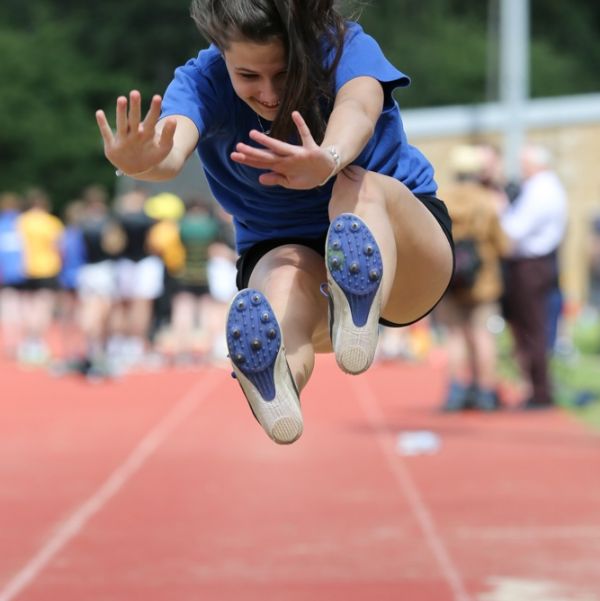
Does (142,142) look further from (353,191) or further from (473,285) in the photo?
(473,285)

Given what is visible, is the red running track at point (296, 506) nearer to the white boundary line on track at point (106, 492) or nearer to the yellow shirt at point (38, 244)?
the white boundary line on track at point (106, 492)

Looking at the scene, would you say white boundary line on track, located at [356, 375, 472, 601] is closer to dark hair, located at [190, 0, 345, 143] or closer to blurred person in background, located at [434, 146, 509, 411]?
blurred person in background, located at [434, 146, 509, 411]

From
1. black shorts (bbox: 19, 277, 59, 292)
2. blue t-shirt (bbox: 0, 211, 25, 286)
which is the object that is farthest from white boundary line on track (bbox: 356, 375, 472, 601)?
blue t-shirt (bbox: 0, 211, 25, 286)

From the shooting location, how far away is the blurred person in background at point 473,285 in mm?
9992

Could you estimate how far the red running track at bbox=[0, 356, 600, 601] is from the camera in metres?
5.85

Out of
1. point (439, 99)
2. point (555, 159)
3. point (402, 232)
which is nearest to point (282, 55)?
point (402, 232)

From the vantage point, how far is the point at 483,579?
5.86 m

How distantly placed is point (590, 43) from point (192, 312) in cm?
3166

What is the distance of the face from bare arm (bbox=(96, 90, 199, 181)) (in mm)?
211

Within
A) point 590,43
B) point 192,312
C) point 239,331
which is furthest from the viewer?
point 590,43

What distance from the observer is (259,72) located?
3660mm

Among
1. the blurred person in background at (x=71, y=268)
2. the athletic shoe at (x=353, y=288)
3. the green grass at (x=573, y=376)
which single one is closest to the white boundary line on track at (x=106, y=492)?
the athletic shoe at (x=353, y=288)

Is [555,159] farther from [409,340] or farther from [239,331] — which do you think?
[239,331]

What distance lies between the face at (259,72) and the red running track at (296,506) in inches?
98.3
